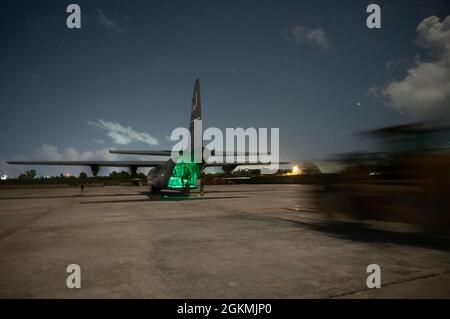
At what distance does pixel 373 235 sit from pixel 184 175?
51.5 feet

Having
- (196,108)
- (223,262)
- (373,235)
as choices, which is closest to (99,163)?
(196,108)

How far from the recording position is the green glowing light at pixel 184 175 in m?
21.0

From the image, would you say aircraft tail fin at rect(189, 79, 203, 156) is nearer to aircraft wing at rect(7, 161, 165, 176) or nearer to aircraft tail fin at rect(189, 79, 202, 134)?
aircraft tail fin at rect(189, 79, 202, 134)

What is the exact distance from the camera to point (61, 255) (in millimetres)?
5555

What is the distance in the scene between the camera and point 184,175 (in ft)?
70.1

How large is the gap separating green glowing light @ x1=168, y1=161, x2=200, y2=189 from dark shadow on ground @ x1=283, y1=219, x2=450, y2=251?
1283 centimetres

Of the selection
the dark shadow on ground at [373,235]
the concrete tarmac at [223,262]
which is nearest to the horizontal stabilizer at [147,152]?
the concrete tarmac at [223,262]

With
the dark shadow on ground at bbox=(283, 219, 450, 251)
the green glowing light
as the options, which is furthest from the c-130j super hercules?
the dark shadow on ground at bbox=(283, 219, 450, 251)

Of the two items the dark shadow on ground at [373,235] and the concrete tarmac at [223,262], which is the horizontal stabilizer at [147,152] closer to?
the concrete tarmac at [223,262]

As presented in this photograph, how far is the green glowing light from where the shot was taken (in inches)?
826

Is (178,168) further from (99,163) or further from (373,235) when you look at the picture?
(373,235)

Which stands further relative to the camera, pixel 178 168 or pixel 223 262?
pixel 178 168
